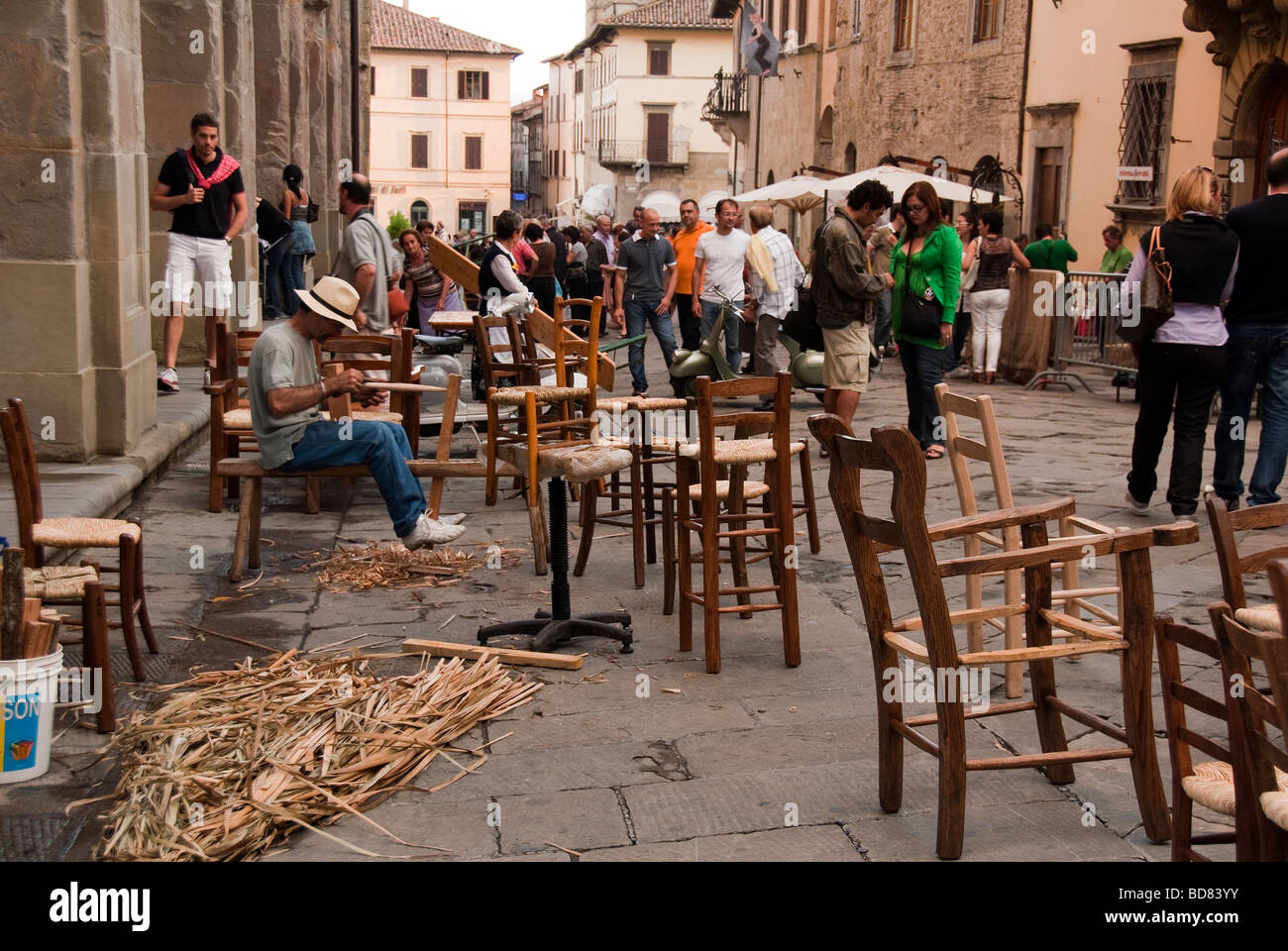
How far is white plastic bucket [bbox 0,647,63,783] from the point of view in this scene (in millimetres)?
4238

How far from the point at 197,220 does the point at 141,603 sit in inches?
236

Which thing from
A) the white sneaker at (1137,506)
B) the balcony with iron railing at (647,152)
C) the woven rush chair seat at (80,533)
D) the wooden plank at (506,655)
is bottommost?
the wooden plank at (506,655)

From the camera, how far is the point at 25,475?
5.20m

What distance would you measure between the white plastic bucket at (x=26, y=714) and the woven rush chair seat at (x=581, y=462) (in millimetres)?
2074

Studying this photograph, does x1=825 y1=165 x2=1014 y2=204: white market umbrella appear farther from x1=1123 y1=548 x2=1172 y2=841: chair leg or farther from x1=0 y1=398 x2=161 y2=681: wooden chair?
x1=1123 y1=548 x2=1172 y2=841: chair leg

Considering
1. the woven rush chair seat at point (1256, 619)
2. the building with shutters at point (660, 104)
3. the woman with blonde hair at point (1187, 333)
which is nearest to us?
the woven rush chair seat at point (1256, 619)

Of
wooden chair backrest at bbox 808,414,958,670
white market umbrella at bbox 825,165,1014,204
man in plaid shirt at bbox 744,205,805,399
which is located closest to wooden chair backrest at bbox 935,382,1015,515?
wooden chair backrest at bbox 808,414,958,670

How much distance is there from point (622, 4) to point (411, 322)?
61209mm

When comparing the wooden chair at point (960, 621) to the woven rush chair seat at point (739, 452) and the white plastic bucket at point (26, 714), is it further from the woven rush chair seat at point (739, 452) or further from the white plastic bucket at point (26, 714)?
the white plastic bucket at point (26, 714)

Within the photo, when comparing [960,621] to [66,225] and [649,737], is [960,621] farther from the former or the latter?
[66,225]

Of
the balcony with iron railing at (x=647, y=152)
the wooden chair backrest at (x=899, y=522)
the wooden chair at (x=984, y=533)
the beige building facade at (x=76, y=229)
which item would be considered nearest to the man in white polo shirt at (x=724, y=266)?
the beige building facade at (x=76, y=229)

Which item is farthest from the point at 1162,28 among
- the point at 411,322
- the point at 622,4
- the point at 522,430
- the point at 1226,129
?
the point at 622,4

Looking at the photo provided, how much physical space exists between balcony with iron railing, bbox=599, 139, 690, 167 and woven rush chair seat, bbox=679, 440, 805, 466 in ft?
197

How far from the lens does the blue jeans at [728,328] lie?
1307cm
